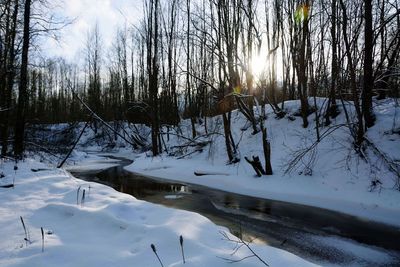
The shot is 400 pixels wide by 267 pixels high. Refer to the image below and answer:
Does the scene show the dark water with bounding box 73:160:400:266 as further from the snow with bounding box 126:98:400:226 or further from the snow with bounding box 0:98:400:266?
the snow with bounding box 126:98:400:226

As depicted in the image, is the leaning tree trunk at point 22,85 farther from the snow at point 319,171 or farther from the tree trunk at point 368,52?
the tree trunk at point 368,52

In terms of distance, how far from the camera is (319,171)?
12.5 meters

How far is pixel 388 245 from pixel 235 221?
334 centimetres

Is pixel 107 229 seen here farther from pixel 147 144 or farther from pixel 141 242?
pixel 147 144

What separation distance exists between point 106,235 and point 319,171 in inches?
354

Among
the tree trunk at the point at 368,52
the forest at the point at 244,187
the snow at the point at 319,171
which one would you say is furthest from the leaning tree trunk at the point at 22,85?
the tree trunk at the point at 368,52

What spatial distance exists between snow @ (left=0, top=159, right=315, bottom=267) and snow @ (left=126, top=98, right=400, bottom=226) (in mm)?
5433

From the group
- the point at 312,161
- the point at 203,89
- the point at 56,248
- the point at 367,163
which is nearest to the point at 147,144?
the point at 203,89

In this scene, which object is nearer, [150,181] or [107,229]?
[107,229]

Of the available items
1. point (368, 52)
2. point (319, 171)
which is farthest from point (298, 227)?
point (368, 52)

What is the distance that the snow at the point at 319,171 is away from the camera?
10195 mm

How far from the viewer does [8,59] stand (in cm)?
1886

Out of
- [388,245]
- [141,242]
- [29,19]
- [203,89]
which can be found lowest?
[388,245]

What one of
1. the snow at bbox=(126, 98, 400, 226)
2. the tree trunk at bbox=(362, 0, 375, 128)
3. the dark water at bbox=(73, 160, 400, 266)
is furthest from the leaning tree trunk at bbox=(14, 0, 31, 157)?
the tree trunk at bbox=(362, 0, 375, 128)
